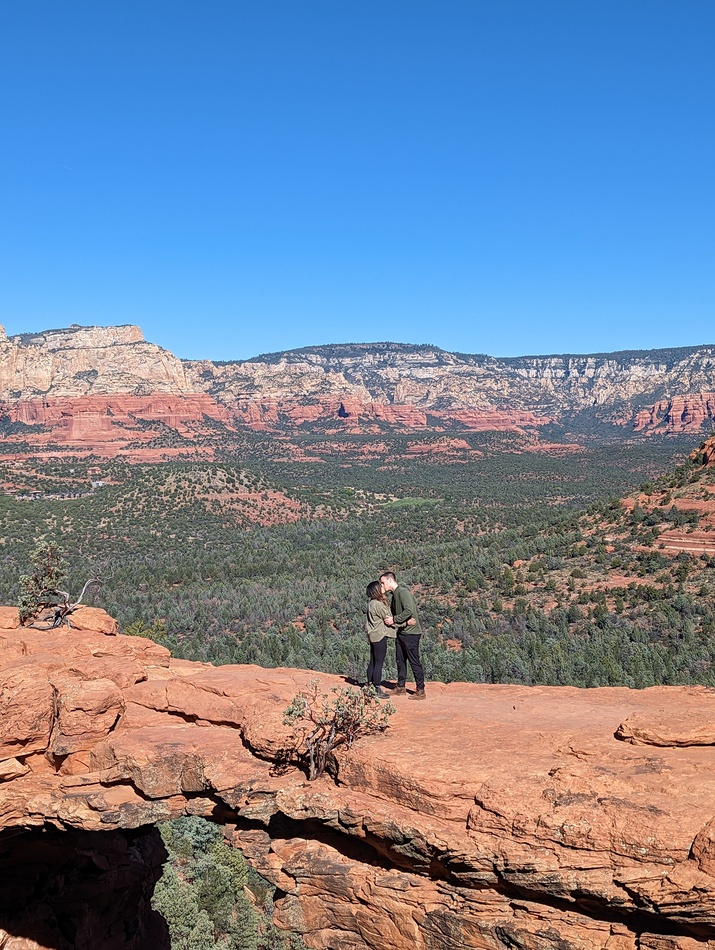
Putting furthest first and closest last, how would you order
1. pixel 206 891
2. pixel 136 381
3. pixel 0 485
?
1. pixel 136 381
2. pixel 0 485
3. pixel 206 891

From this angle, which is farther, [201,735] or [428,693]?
[428,693]

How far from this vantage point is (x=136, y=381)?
199m

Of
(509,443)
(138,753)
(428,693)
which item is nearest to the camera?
(138,753)

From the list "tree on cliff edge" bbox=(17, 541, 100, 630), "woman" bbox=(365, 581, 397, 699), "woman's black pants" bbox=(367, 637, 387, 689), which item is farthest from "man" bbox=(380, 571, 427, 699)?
"tree on cliff edge" bbox=(17, 541, 100, 630)

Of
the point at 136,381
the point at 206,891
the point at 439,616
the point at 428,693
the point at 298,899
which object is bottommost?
the point at 206,891

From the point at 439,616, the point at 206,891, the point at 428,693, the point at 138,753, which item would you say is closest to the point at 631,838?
the point at 428,693

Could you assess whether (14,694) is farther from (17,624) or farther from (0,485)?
(0,485)

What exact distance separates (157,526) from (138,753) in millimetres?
72376

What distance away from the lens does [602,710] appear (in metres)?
10.4

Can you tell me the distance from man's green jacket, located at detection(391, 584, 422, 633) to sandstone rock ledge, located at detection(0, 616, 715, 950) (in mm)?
1457

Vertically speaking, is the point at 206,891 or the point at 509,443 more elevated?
the point at 509,443

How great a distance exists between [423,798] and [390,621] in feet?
11.4

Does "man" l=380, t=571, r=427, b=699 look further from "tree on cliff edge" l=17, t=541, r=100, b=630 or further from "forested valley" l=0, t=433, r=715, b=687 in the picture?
"forested valley" l=0, t=433, r=715, b=687

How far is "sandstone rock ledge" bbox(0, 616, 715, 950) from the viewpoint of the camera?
22.7 ft
